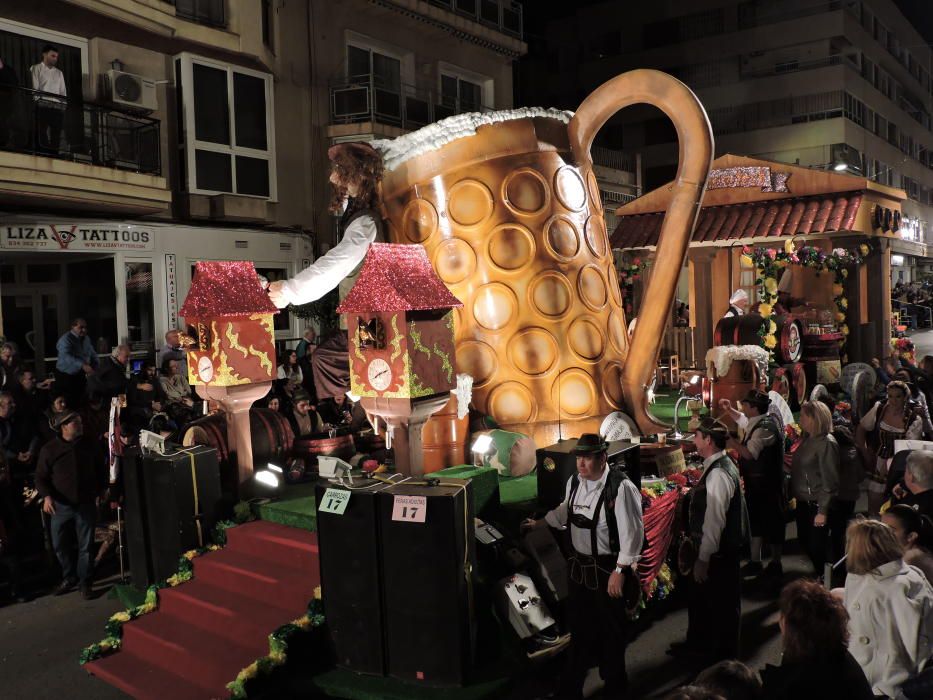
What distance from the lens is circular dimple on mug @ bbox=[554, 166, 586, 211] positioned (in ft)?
23.2

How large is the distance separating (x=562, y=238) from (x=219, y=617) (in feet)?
13.6

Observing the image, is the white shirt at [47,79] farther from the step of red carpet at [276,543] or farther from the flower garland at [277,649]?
the flower garland at [277,649]

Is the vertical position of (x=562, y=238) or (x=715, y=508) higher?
(x=562, y=238)

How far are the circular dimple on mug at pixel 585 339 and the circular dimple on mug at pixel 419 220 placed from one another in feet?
4.96

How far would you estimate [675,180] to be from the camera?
644cm

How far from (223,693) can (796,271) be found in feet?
47.5

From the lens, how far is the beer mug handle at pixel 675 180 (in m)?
6.27

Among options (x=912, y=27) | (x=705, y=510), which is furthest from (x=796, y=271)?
(x=912, y=27)

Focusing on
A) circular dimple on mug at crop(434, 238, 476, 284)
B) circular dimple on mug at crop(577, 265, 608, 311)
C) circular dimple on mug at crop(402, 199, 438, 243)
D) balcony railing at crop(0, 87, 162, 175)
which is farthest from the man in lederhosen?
balcony railing at crop(0, 87, 162, 175)

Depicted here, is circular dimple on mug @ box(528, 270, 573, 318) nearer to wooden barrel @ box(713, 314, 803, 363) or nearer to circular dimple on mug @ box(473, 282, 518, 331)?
circular dimple on mug @ box(473, 282, 518, 331)

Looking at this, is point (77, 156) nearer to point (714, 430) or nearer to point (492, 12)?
point (714, 430)

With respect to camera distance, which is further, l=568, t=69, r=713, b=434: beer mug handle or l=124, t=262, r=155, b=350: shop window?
l=124, t=262, r=155, b=350: shop window

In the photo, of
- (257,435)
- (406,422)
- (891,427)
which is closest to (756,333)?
(891,427)

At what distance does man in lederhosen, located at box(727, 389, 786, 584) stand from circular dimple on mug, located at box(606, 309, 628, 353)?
1.29 meters
